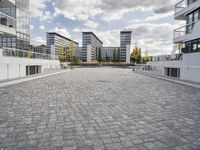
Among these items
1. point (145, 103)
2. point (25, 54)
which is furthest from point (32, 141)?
point (25, 54)

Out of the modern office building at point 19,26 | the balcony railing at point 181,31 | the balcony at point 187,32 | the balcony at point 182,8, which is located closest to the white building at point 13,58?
the modern office building at point 19,26

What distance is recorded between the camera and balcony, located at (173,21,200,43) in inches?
598

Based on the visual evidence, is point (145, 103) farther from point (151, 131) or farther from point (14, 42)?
point (14, 42)

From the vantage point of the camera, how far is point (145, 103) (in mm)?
7074

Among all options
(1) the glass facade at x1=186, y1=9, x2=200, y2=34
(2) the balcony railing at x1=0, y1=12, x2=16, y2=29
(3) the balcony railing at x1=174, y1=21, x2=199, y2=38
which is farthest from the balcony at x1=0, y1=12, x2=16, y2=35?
(1) the glass facade at x1=186, y1=9, x2=200, y2=34

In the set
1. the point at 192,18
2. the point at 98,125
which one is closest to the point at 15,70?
the point at 98,125

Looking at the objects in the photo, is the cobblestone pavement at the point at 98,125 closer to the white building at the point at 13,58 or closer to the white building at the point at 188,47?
the white building at the point at 13,58

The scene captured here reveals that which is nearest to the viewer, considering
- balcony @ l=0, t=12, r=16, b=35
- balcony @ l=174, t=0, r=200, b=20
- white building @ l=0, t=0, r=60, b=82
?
white building @ l=0, t=0, r=60, b=82

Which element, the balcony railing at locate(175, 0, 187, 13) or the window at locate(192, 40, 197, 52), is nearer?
the window at locate(192, 40, 197, 52)

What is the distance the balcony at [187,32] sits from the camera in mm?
15177

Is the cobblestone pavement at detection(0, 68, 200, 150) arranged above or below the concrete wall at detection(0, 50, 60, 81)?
below

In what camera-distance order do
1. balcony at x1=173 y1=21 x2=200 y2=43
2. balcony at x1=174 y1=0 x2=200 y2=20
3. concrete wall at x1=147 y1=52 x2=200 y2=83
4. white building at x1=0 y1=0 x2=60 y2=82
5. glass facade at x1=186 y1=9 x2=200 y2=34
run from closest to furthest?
concrete wall at x1=147 y1=52 x2=200 y2=83
white building at x1=0 y1=0 x2=60 y2=82
balcony at x1=173 y1=21 x2=200 y2=43
glass facade at x1=186 y1=9 x2=200 y2=34
balcony at x1=174 y1=0 x2=200 y2=20

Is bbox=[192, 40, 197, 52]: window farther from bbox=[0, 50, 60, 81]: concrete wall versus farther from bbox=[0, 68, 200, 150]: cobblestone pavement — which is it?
bbox=[0, 50, 60, 81]: concrete wall

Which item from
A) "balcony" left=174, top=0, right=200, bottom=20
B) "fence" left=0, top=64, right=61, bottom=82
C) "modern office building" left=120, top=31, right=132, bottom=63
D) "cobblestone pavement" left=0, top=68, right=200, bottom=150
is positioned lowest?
"cobblestone pavement" left=0, top=68, right=200, bottom=150
